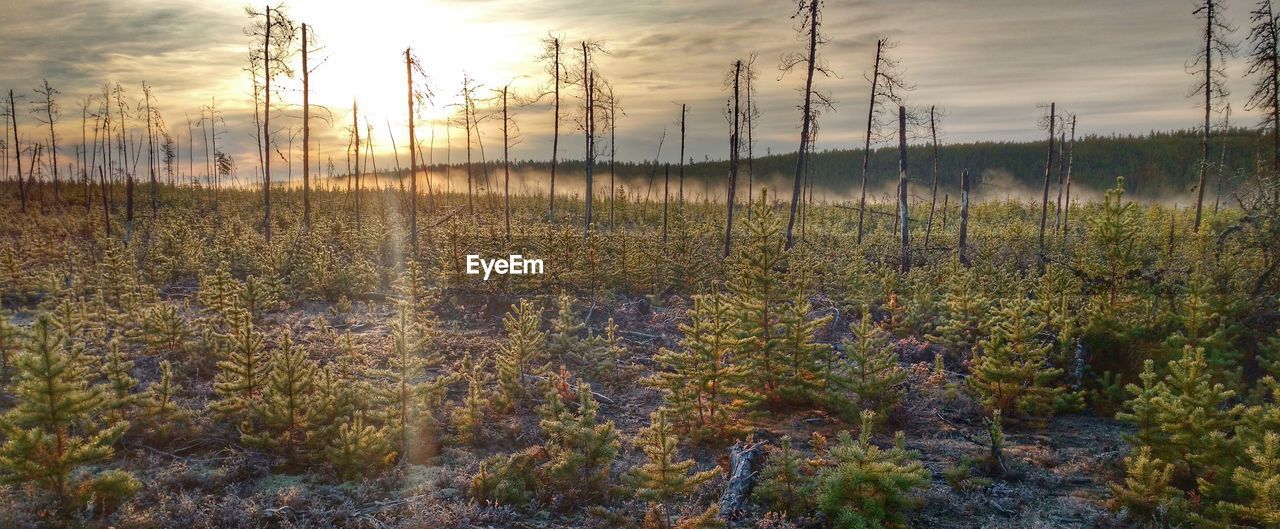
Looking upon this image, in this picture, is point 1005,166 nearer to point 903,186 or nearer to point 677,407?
point 903,186

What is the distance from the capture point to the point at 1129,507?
7133 mm

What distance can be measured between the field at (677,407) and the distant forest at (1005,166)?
137 feet

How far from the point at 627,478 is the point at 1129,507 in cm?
524

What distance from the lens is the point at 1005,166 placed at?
277 feet

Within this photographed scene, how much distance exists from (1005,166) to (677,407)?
88.9 metres

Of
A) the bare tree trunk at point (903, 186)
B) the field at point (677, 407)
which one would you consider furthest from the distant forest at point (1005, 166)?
the field at point (677, 407)

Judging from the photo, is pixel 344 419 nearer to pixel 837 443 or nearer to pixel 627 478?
pixel 627 478

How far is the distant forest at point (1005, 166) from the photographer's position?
69.6m

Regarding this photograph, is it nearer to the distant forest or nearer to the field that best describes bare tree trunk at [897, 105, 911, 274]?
the field

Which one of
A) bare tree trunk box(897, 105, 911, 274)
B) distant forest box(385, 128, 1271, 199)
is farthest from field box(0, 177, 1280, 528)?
distant forest box(385, 128, 1271, 199)

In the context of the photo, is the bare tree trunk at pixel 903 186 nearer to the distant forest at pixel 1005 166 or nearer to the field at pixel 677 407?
the field at pixel 677 407

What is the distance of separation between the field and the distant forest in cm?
4187

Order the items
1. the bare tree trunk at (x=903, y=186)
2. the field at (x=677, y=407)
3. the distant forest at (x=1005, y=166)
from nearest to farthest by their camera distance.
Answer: the field at (x=677, y=407), the bare tree trunk at (x=903, y=186), the distant forest at (x=1005, y=166)

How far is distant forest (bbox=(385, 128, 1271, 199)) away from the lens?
69625mm
